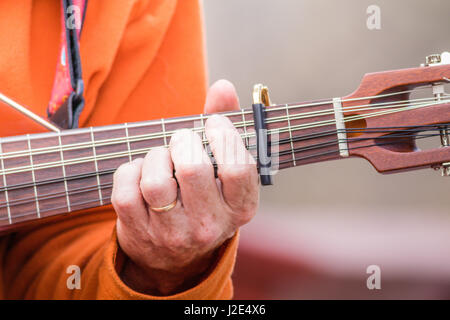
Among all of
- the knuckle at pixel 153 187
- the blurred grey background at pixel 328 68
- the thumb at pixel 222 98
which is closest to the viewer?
the knuckle at pixel 153 187

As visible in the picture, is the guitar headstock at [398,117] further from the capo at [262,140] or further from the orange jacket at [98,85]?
the orange jacket at [98,85]

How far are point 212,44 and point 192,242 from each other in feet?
5.60

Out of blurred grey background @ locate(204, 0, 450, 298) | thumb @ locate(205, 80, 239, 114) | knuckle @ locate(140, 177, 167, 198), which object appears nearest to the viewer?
knuckle @ locate(140, 177, 167, 198)

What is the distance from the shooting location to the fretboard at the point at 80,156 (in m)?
0.54

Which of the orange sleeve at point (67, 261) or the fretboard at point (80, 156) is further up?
the fretboard at point (80, 156)

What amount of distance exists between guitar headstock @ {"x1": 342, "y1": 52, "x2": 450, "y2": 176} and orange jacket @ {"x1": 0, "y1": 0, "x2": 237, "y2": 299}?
0.22m

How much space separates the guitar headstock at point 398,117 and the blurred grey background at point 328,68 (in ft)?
4.00

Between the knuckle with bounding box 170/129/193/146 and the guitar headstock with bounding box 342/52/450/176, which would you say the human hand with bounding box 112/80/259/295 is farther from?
the guitar headstock with bounding box 342/52/450/176

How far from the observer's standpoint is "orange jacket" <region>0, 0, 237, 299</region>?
2.18ft

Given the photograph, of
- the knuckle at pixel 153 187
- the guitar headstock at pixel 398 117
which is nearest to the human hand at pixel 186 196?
the knuckle at pixel 153 187

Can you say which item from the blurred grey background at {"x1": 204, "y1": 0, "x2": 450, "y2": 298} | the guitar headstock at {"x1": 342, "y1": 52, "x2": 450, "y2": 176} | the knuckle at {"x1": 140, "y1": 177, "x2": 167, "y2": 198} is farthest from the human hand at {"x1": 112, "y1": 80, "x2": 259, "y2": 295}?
the blurred grey background at {"x1": 204, "y1": 0, "x2": 450, "y2": 298}

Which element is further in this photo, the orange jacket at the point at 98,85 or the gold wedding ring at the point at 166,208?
the orange jacket at the point at 98,85

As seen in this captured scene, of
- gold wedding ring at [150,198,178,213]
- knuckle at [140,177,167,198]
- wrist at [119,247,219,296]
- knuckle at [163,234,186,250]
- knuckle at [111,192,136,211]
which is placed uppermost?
knuckle at [140,177,167,198]

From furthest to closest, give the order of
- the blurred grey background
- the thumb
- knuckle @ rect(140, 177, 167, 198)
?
the blurred grey background, the thumb, knuckle @ rect(140, 177, 167, 198)
